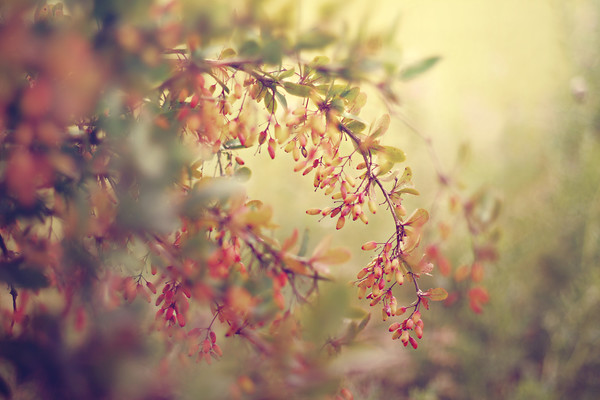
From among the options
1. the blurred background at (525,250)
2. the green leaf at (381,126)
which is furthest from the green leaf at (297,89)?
the blurred background at (525,250)

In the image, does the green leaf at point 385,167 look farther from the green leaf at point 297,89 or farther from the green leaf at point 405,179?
the green leaf at point 297,89

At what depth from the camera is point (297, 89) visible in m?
0.47

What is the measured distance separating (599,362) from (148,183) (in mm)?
2028

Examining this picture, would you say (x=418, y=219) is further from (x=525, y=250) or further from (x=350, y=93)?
(x=525, y=250)

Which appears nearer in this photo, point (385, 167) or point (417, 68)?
point (417, 68)

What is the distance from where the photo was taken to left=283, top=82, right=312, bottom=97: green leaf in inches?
18.5

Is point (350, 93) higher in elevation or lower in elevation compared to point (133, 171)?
higher

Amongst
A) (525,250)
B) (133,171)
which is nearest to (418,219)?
(133,171)

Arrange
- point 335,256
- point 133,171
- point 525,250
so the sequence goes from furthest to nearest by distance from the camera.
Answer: point 525,250, point 335,256, point 133,171

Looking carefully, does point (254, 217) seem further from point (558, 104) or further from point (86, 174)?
point (558, 104)

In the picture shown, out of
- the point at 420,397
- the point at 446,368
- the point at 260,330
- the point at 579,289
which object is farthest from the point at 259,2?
the point at 446,368

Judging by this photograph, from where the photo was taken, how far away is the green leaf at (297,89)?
1.54 feet

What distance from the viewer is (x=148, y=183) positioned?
0.33 meters

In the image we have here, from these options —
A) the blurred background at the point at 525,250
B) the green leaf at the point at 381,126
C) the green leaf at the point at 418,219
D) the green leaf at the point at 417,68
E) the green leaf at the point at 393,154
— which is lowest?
the green leaf at the point at 418,219
